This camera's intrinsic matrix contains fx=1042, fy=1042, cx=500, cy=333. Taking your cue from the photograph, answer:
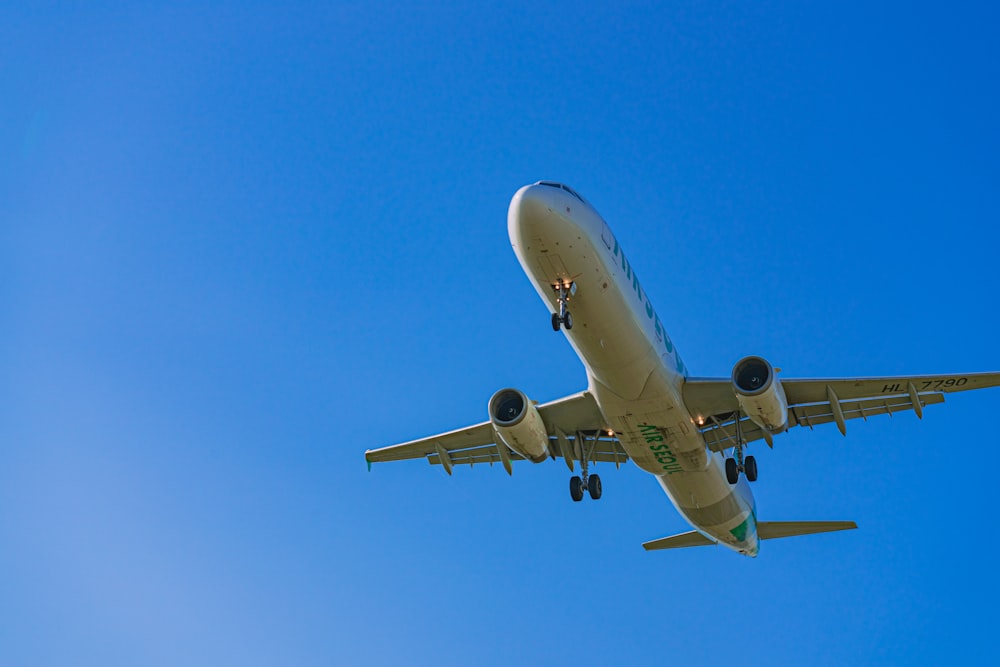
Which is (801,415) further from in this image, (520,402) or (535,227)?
(535,227)

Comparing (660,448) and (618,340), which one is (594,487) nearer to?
(660,448)

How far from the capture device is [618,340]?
24.5 meters

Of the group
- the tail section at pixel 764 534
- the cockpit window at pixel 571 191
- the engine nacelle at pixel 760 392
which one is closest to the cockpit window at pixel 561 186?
the cockpit window at pixel 571 191

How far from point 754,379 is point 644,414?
2.88 m

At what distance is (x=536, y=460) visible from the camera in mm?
28938

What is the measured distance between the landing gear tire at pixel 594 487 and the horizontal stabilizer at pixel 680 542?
7445mm

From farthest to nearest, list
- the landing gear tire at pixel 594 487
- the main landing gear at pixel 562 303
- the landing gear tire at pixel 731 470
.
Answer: the landing gear tire at pixel 594 487 → the landing gear tire at pixel 731 470 → the main landing gear at pixel 562 303

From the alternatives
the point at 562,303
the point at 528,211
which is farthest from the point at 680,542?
the point at 528,211

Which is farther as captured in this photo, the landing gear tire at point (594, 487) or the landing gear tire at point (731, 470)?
the landing gear tire at point (594, 487)

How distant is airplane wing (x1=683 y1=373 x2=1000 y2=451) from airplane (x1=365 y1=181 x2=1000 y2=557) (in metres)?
0.03

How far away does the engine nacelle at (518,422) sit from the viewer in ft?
91.5

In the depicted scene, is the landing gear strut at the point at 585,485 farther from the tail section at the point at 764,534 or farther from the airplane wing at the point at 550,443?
the tail section at the point at 764,534

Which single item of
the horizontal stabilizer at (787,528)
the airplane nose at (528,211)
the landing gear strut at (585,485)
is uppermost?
the horizontal stabilizer at (787,528)

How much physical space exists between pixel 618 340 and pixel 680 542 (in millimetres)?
14125
